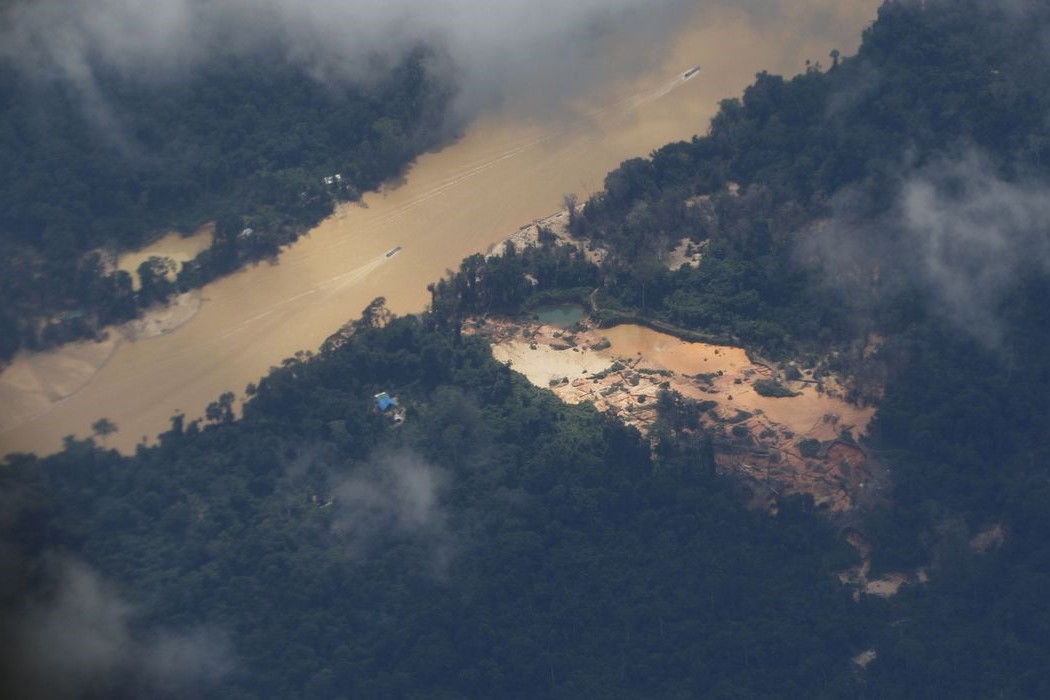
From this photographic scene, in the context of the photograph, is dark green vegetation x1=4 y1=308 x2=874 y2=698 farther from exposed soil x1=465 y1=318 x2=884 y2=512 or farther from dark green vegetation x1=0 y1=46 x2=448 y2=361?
dark green vegetation x1=0 y1=46 x2=448 y2=361

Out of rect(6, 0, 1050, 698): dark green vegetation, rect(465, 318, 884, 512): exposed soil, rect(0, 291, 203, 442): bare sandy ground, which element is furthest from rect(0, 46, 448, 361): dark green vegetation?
rect(465, 318, 884, 512): exposed soil

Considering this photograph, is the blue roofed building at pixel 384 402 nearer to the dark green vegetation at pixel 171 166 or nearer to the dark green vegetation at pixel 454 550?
the dark green vegetation at pixel 454 550

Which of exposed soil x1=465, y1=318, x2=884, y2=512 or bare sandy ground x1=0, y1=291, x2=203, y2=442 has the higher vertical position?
bare sandy ground x1=0, y1=291, x2=203, y2=442

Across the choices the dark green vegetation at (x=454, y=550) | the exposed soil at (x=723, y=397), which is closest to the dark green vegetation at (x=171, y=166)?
the dark green vegetation at (x=454, y=550)

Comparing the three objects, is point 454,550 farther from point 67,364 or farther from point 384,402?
point 67,364

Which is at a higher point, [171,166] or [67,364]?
[171,166]

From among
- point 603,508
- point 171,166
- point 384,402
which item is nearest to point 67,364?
point 171,166
